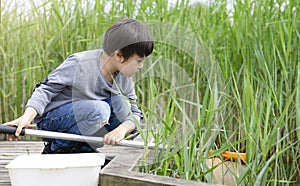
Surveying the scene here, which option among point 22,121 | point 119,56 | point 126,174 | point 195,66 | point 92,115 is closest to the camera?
point 126,174

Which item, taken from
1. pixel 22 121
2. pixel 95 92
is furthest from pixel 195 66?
pixel 22 121

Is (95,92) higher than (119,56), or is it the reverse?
(119,56)

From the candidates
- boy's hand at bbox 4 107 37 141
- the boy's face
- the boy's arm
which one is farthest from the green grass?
boy's hand at bbox 4 107 37 141

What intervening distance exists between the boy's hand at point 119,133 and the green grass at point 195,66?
11 cm

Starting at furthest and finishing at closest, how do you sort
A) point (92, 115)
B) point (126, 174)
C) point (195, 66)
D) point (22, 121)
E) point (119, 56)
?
point (195, 66), point (92, 115), point (119, 56), point (22, 121), point (126, 174)

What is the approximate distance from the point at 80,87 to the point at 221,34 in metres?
0.89

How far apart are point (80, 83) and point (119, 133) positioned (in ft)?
0.87

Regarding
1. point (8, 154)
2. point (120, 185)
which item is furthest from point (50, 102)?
point (120, 185)

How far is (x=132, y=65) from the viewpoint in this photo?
2031 mm

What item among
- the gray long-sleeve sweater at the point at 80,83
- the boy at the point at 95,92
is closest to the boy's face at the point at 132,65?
the boy at the point at 95,92

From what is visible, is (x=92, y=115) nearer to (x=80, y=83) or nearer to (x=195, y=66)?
(x=80, y=83)

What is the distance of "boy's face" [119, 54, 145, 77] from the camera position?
202 cm

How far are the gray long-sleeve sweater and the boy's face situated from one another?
0.11 metres

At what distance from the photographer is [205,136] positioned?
5.95ft
